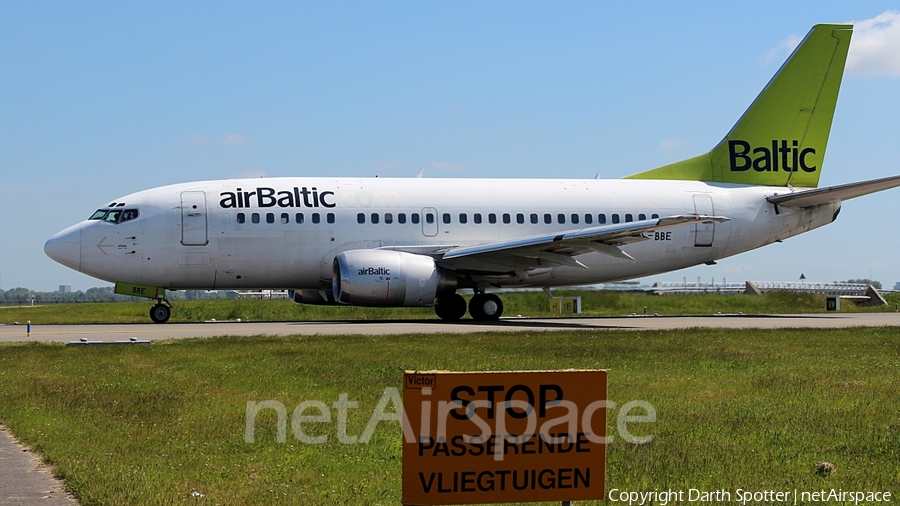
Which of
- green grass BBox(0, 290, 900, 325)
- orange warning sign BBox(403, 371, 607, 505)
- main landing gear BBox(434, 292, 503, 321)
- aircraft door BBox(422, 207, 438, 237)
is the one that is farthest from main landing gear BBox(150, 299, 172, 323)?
orange warning sign BBox(403, 371, 607, 505)

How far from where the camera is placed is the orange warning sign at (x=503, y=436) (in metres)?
5.08

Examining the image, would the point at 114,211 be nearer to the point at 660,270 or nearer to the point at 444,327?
the point at 444,327

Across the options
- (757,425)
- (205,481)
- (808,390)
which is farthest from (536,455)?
(808,390)

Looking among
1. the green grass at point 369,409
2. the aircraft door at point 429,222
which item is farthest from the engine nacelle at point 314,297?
the green grass at point 369,409

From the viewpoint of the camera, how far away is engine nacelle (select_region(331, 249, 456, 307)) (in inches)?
968

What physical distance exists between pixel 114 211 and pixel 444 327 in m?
9.38

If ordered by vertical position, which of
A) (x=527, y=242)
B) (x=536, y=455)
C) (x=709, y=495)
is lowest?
(x=709, y=495)

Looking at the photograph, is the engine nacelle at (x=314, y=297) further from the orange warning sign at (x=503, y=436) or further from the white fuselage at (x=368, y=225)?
the orange warning sign at (x=503, y=436)

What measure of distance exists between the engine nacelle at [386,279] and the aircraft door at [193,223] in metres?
3.73

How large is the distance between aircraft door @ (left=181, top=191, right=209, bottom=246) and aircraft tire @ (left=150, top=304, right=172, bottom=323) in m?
2.29

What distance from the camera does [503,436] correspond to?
16.9 ft

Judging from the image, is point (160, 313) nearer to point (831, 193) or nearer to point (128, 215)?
point (128, 215)

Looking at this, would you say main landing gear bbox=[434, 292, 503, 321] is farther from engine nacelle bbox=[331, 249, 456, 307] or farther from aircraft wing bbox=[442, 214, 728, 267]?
engine nacelle bbox=[331, 249, 456, 307]

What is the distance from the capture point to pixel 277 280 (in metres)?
26.8
